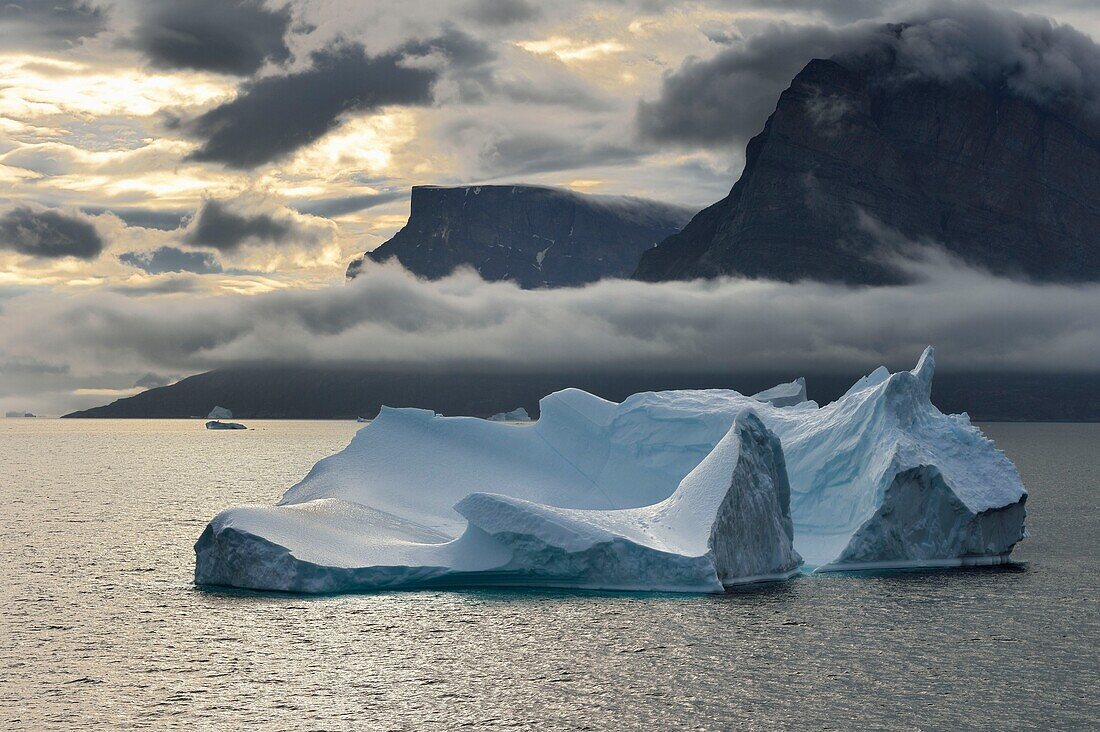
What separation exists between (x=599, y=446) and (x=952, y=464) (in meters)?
17.9

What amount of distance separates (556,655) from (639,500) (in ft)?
75.0

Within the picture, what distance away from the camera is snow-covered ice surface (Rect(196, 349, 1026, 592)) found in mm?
38062

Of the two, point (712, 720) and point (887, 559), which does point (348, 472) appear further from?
point (712, 720)

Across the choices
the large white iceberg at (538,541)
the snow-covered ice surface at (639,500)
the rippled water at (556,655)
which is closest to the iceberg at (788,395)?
the snow-covered ice surface at (639,500)

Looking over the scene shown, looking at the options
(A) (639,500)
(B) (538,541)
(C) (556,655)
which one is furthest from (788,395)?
(C) (556,655)

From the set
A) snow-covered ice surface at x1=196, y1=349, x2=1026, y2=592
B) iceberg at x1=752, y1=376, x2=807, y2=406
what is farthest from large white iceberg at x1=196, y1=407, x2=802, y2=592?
iceberg at x1=752, y1=376, x2=807, y2=406

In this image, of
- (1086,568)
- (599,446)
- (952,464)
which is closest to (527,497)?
(599,446)

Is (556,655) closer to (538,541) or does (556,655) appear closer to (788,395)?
(538,541)

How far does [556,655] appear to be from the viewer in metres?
30.2

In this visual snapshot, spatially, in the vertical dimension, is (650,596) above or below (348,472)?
below

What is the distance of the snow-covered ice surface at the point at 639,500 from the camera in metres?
38.1

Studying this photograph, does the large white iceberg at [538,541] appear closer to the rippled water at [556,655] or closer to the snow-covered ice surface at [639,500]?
the snow-covered ice surface at [639,500]

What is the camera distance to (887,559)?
4459 centimetres

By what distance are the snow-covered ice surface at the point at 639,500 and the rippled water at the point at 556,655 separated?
4.29 ft
